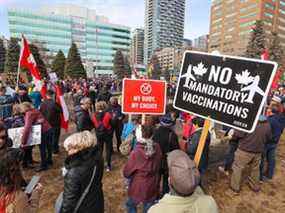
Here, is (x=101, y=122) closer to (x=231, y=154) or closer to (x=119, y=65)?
(x=231, y=154)

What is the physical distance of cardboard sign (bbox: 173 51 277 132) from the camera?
2.18 meters

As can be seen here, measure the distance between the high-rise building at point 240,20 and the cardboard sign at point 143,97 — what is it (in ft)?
293

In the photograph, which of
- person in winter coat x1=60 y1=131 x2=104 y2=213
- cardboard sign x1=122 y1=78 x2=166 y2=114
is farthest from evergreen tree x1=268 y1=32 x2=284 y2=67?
person in winter coat x1=60 y1=131 x2=104 y2=213

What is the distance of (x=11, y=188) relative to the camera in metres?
1.83

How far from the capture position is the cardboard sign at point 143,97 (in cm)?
446

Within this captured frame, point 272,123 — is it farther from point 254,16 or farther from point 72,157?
point 254,16

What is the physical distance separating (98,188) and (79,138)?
630 millimetres

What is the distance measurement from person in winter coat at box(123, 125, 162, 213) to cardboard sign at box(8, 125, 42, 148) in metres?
2.66

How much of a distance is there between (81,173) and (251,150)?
3.29 m

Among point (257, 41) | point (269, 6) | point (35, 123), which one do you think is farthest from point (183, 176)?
point (269, 6)

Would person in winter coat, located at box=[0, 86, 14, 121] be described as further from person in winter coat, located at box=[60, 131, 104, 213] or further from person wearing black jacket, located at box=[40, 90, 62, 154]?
person in winter coat, located at box=[60, 131, 104, 213]

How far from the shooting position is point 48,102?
5426 mm

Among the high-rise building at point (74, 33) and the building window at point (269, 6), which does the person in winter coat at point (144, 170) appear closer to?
the high-rise building at point (74, 33)

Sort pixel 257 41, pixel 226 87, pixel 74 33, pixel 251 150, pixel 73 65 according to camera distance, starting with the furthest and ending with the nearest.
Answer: pixel 74 33 → pixel 73 65 → pixel 257 41 → pixel 251 150 → pixel 226 87
